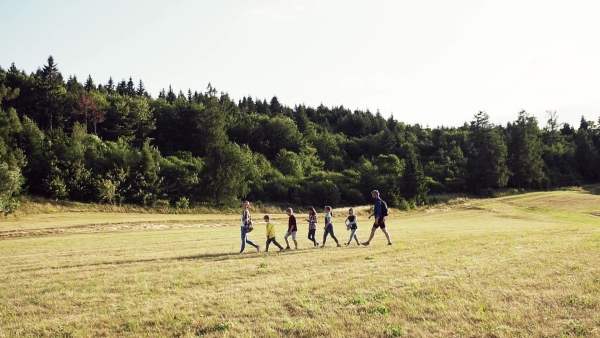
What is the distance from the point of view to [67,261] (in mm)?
18828

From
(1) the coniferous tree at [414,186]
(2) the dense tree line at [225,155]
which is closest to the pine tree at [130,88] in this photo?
Result: (2) the dense tree line at [225,155]

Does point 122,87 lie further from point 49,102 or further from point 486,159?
point 486,159

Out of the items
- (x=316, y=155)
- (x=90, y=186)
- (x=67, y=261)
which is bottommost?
(x=67, y=261)

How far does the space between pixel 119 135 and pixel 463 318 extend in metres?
95.9

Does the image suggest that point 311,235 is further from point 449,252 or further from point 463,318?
point 463,318

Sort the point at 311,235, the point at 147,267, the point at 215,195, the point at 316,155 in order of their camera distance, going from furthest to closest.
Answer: the point at 316,155
the point at 215,195
the point at 311,235
the point at 147,267

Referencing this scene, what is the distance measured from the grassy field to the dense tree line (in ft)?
137

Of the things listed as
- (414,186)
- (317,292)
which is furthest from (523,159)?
(317,292)

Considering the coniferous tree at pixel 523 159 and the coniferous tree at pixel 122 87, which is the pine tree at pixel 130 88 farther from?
the coniferous tree at pixel 523 159

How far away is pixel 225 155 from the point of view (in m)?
68.8

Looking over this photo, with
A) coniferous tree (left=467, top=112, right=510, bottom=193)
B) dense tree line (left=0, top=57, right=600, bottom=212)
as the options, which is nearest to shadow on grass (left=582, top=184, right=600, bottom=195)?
dense tree line (left=0, top=57, right=600, bottom=212)

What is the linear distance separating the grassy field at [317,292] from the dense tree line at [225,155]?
4161 centimetres

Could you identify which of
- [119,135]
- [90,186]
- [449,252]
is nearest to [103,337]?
[449,252]

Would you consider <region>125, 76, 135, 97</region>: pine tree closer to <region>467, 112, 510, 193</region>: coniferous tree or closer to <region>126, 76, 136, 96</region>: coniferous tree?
<region>126, 76, 136, 96</region>: coniferous tree
